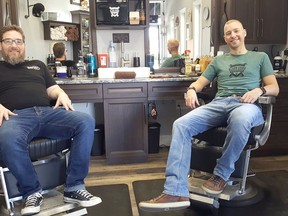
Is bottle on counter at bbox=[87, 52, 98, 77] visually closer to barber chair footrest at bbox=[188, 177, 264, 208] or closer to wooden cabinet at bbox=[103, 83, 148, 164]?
wooden cabinet at bbox=[103, 83, 148, 164]

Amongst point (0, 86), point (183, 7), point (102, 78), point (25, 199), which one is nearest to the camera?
point (25, 199)

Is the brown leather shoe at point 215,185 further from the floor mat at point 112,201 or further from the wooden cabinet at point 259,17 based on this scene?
the wooden cabinet at point 259,17

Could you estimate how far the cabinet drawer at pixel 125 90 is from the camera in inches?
113

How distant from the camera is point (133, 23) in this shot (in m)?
3.16

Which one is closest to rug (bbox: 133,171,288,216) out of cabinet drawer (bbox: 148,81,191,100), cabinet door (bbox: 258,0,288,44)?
cabinet drawer (bbox: 148,81,191,100)

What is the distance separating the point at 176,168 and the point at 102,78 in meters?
1.39

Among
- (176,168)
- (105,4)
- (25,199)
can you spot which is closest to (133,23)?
(105,4)

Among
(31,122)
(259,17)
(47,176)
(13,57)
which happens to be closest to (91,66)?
(13,57)

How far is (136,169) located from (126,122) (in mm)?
438

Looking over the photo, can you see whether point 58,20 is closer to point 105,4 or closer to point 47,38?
point 47,38

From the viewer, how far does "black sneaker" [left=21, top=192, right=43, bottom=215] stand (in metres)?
1.81

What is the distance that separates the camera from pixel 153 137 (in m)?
3.29

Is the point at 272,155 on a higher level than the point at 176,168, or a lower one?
lower

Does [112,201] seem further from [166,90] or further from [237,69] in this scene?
[237,69]
